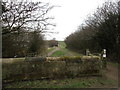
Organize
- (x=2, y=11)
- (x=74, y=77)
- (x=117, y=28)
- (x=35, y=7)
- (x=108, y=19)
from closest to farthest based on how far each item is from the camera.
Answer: (x=2, y=11) → (x=35, y=7) → (x=74, y=77) → (x=117, y=28) → (x=108, y=19)

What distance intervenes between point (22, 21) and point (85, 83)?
3868mm

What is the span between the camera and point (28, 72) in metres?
5.37

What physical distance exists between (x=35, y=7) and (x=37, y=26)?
807 millimetres

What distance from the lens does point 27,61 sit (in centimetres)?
541

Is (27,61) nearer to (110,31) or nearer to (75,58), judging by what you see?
(75,58)

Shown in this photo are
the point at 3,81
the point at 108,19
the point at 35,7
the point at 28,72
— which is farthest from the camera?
the point at 108,19

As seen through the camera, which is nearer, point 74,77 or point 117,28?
point 74,77

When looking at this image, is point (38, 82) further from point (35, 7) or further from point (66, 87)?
point (35, 7)

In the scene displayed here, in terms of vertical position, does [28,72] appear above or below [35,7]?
→ below

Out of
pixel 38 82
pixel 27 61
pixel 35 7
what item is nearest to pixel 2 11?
pixel 35 7

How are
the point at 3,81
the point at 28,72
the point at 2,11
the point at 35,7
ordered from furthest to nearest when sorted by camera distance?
1. the point at 28,72
2. the point at 3,81
3. the point at 35,7
4. the point at 2,11

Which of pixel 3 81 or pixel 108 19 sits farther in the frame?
pixel 108 19

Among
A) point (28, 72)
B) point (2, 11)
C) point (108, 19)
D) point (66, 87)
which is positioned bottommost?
point (66, 87)

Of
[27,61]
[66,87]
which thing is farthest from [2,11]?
[66,87]
